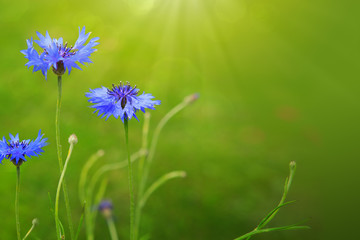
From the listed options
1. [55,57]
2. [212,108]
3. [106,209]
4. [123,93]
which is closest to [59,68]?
[55,57]

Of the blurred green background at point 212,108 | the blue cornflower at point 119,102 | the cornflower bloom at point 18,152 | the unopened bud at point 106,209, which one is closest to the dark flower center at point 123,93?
the blue cornflower at point 119,102

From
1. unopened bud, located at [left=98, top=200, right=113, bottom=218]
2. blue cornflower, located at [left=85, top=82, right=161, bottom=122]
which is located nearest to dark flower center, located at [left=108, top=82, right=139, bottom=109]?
blue cornflower, located at [left=85, top=82, right=161, bottom=122]

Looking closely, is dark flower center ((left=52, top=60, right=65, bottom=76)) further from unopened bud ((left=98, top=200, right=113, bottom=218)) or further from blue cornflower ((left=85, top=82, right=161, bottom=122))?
unopened bud ((left=98, top=200, right=113, bottom=218))

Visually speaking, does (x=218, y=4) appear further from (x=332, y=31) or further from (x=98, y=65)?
(x=98, y=65)

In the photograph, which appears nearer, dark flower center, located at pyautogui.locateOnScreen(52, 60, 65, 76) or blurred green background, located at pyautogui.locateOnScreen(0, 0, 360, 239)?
dark flower center, located at pyautogui.locateOnScreen(52, 60, 65, 76)

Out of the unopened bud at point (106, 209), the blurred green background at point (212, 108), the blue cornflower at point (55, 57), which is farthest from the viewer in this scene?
the blurred green background at point (212, 108)

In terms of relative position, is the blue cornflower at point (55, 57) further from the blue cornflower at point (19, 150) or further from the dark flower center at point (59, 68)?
the blue cornflower at point (19, 150)

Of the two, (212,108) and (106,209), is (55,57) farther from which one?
(212,108)

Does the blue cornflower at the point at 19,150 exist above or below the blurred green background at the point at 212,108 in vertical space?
below
